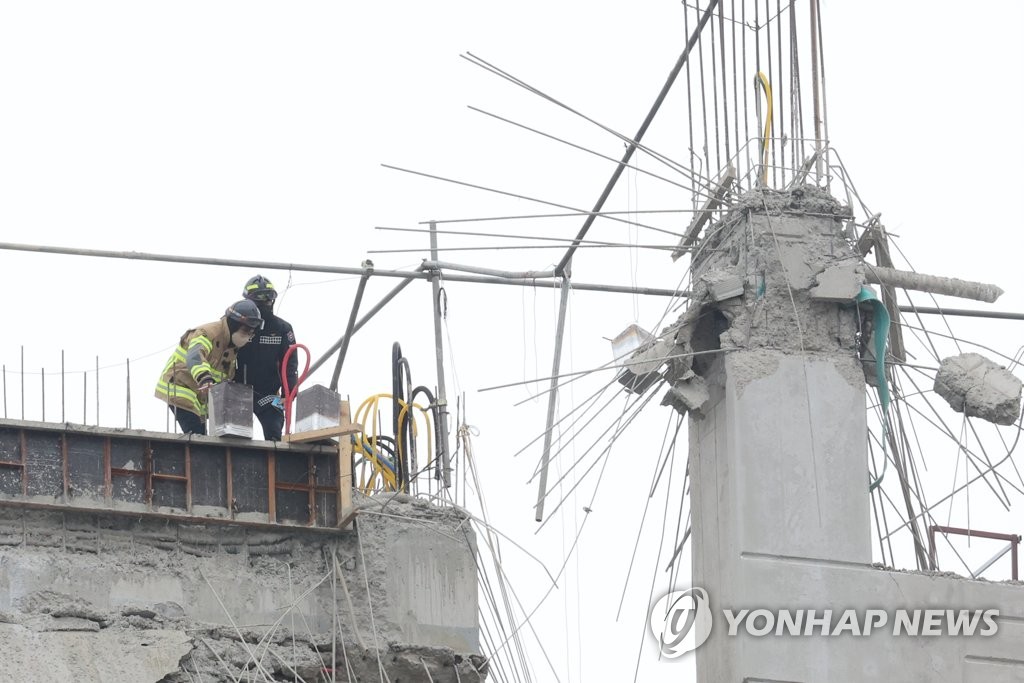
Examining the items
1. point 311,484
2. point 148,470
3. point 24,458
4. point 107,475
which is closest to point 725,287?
point 311,484

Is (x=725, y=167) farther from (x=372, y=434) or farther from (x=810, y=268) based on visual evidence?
(x=372, y=434)

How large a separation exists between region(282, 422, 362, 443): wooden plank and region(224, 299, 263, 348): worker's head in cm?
133

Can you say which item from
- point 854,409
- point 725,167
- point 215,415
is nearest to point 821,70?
point 725,167

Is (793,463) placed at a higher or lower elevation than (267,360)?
lower

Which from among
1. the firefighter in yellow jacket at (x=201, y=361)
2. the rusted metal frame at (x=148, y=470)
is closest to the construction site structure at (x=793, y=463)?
the firefighter in yellow jacket at (x=201, y=361)

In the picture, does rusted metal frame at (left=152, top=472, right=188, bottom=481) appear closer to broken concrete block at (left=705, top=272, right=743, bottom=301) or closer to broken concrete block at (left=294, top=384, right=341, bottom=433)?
broken concrete block at (left=294, top=384, right=341, bottom=433)

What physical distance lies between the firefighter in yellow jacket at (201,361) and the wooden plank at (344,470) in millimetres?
1301

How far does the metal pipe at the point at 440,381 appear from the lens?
23.0 meters

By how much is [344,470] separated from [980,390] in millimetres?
5627

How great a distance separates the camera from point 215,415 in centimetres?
2200

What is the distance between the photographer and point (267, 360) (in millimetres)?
23375

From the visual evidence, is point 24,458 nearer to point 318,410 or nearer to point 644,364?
point 318,410

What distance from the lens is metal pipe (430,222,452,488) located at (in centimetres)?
2300

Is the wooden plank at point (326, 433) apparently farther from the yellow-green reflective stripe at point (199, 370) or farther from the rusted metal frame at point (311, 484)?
the yellow-green reflective stripe at point (199, 370)
